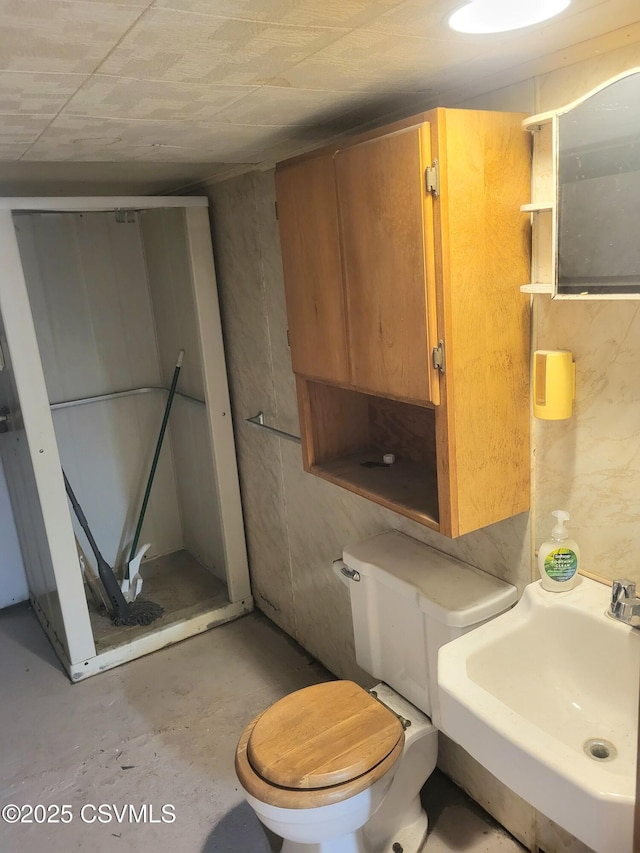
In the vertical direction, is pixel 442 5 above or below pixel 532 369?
above

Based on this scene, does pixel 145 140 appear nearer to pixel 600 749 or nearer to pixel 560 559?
pixel 560 559

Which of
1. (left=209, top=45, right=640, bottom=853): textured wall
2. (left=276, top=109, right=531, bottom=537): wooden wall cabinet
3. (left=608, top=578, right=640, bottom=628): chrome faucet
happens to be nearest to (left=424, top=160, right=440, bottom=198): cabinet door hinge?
(left=276, top=109, right=531, bottom=537): wooden wall cabinet

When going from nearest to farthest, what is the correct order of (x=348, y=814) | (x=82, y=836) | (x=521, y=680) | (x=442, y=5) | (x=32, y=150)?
(x=442, y=5) < (x=521, y=680) < (x=348, y=814) < (x=32, y=150) < (x=82, y=836)

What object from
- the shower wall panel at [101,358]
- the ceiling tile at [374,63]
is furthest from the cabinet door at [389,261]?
the shower wall panel at [101,358]

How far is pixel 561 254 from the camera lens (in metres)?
1.23

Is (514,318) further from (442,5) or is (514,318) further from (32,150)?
(32,150)

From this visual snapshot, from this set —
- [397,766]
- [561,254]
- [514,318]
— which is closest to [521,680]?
[397,766]

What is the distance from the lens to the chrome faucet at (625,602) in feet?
3.98

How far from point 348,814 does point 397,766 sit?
169 millimetres

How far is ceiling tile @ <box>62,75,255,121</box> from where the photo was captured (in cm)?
116

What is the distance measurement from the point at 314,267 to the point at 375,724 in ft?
3.73

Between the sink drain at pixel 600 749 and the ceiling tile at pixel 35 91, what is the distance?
148 centimetres

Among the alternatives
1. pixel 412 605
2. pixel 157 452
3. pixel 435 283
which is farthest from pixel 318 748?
pixel 157 452
